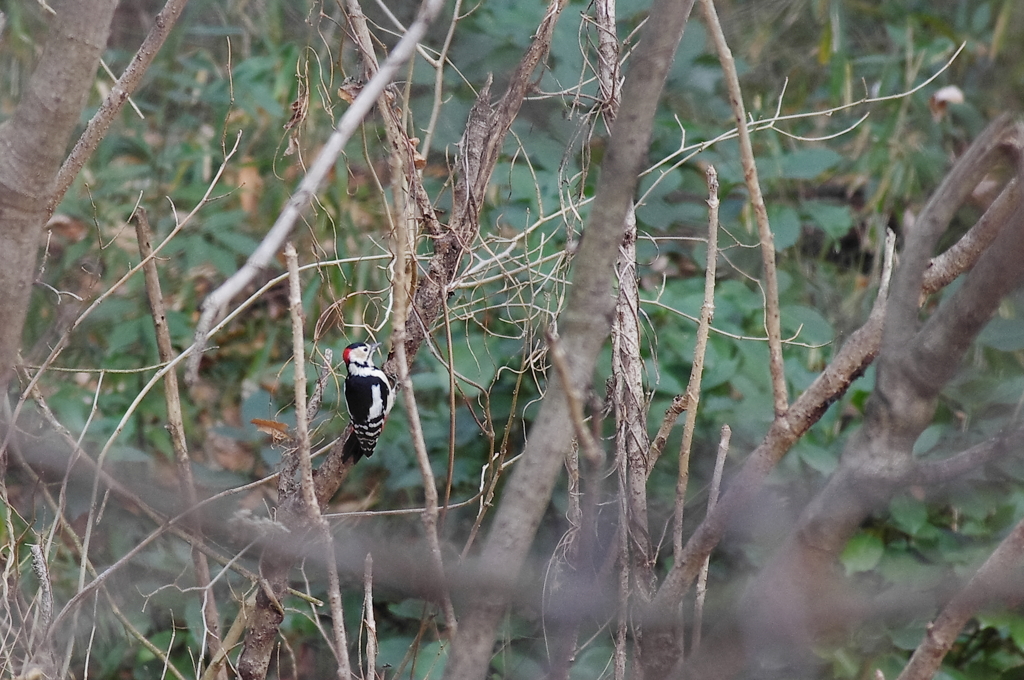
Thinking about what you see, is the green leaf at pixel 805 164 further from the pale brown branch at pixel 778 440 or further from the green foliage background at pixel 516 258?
the pale brown branch at pixel 778 440

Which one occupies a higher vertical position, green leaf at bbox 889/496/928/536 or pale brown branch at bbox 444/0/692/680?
pale brown branch at bbox 444/0/692/680

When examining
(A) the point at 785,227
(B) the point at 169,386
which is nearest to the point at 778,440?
(B) the point at 169,386

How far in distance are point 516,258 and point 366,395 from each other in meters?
0.54

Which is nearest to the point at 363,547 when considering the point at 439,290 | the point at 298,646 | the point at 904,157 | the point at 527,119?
the point at 439,290

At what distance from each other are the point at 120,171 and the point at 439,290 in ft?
8.32

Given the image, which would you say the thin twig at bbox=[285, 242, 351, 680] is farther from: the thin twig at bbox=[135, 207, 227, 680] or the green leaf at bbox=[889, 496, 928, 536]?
the green leaf at bbox=[889, 496, 928, 536]

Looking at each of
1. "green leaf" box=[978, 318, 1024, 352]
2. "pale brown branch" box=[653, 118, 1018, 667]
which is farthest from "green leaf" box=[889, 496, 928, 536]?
"pale brown branch" box=[653, 118, 1018, 667]

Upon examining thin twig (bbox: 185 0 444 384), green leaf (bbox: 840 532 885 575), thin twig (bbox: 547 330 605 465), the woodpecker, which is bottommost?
green leaf (bbox: 840 532 885 575)

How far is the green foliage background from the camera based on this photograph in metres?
2.53

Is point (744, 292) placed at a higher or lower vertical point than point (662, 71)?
lower

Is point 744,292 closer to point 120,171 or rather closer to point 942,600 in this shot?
point 942,600

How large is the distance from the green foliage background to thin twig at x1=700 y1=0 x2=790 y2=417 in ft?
0.59

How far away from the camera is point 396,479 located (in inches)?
125

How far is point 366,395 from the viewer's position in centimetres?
250
